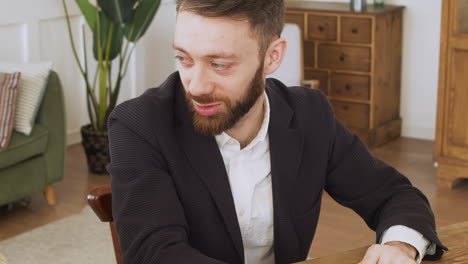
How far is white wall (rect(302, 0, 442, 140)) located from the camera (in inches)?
232

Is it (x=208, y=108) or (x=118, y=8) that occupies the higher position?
(x=208, y=108)

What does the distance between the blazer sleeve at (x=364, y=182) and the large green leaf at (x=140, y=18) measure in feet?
10.7

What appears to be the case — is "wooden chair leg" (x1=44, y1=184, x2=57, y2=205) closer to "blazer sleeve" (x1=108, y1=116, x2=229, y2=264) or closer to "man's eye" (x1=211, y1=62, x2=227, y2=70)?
"blazer sleeve" (x1=108, y1=116, x2=229, y2=264)

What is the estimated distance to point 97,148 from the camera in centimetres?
503

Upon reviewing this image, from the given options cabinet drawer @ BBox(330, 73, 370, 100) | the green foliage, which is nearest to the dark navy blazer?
the green foliage

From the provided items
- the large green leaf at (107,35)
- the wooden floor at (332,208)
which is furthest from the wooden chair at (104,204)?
the large green leaf at (107,35)

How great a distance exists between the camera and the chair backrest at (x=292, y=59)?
528 cm

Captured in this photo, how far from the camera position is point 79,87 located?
581 cm

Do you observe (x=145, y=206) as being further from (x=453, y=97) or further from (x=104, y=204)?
(x=453, y=97)

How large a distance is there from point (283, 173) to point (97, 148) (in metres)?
3.38

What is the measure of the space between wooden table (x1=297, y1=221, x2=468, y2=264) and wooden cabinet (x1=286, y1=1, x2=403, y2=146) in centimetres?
392

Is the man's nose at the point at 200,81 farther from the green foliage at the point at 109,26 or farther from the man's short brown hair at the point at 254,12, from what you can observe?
the green foliage at the point at 109,26

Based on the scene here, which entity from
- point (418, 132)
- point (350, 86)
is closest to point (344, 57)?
point (350, 86)

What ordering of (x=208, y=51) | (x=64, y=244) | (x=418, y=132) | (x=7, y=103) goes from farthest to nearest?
(x=418, y=132)
(x=7, y=103)
(x=64, y=244)
(x=208, y=51)
